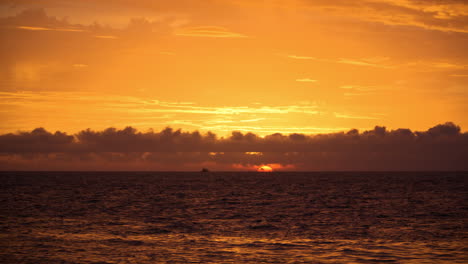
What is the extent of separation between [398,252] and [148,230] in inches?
883

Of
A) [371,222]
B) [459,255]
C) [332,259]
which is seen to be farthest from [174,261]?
[371,222]

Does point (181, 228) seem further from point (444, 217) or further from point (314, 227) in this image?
point (444, 217)

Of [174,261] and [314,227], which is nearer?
[174,261]

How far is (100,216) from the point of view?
56000 millimetres

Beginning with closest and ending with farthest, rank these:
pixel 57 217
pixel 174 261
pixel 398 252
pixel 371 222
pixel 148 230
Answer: pixel 174 261, pixel 398 252, pixel 148 230, pixel 371 222, pixel 57 217

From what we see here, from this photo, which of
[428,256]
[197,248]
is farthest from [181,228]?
[428,256]

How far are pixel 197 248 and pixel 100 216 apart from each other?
25496 mm

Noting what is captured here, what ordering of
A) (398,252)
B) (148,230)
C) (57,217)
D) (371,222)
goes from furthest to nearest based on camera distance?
(57,217)
(371,222)
(148,230)
(398,252)

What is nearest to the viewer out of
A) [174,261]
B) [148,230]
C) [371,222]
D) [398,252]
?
[174,261]

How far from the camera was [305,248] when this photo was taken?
34438mm

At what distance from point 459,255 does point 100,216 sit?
130 ft

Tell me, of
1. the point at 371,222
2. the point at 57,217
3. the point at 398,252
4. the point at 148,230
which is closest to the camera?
the point at 398,252

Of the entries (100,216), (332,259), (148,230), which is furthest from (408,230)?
(100,216)

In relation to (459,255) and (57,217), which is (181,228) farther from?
(459,255)
